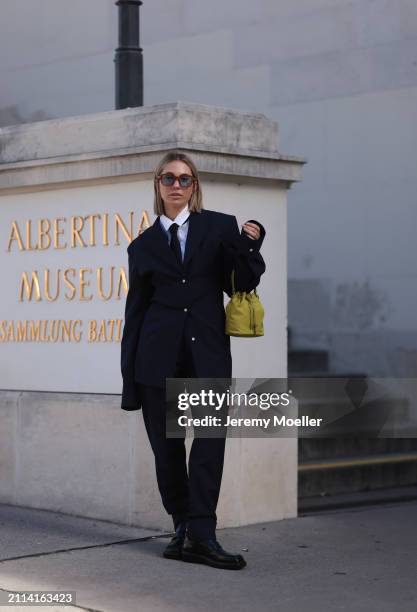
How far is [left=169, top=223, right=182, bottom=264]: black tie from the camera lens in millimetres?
6574

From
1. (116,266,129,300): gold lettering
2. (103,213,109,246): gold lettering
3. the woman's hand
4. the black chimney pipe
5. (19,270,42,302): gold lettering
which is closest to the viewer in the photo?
the woman's hand

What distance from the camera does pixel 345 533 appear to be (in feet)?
24.6

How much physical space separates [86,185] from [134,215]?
0.48 metres

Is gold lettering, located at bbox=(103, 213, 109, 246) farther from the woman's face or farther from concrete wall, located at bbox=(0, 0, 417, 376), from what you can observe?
concrete wall, located at bbox=(0, 0, 417, 376)

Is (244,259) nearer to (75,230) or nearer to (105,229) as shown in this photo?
(105,229)

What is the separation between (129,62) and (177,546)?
13.0 ft

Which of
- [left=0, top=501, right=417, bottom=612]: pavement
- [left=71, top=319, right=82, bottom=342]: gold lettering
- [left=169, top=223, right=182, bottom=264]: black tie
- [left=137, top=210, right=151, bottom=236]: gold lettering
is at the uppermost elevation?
[left=137, top=210, right=151, bottom=236]: gold lettering

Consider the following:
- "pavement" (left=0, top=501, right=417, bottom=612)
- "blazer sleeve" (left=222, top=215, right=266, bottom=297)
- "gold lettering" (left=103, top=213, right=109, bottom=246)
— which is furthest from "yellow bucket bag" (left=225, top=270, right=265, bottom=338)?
"gold lettering" (left=103, top=213, right=109, bottom=246)

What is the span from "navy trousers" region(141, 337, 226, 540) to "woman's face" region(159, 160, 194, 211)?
0.66 metres

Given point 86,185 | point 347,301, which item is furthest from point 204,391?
point 347,301

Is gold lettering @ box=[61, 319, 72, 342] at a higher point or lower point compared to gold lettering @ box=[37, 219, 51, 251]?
lower

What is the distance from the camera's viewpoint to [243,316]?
252 inches

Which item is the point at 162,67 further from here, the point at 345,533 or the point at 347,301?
the point at 345,533

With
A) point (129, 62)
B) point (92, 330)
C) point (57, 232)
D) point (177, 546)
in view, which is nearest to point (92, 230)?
point (57, 232)
